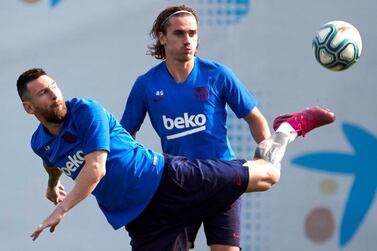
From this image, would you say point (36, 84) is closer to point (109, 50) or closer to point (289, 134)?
point (289, 134)

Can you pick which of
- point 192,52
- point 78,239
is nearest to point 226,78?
point 192,52

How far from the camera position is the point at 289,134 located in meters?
5.88

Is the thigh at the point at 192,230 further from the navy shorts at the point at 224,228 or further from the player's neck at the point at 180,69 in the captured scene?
the player's neck at the point at 180,69

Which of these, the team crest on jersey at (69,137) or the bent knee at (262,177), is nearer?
the team crest on jersey at (69,137)

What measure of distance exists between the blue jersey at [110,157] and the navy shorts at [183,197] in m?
0.06

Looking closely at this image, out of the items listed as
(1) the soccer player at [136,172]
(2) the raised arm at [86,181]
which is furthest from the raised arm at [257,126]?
(2) the raised arm at [86,181]

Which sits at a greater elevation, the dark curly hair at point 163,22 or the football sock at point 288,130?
the dark curly hair at point 163,22

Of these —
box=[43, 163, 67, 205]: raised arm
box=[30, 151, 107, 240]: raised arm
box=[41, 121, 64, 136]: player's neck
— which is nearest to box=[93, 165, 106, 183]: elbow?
box=[30, 151, 107, 240]: raised arm

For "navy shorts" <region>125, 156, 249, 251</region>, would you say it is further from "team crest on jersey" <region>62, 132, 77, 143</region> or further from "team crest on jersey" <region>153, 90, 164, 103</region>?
"team crest on jersey" <region>153, 90, 164, 103</region>

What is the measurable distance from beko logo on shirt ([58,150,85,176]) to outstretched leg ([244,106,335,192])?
88 centimetres

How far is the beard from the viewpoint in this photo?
17.7 ft

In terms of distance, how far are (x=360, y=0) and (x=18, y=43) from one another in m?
2.49

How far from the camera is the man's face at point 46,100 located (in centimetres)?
542

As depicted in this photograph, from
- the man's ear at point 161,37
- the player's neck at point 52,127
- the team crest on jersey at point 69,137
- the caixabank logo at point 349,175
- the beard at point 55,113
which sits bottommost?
the caixabank logo at point 349,175
